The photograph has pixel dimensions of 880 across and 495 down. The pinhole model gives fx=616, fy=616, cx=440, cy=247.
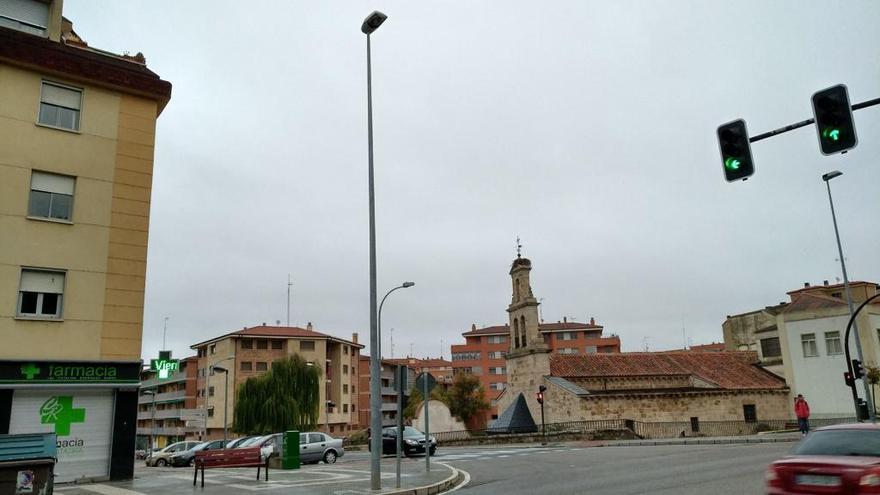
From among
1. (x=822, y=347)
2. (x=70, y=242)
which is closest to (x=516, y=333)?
(x=822, y=347)

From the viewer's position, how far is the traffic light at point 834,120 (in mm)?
8906

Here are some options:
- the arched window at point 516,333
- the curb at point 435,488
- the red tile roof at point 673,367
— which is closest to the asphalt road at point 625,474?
the curb at point 435,488

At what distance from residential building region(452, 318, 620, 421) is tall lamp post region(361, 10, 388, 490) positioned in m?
81.2

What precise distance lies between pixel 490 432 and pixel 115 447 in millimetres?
29115

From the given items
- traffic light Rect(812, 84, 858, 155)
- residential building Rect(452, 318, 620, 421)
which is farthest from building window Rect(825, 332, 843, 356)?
residential building Rect(452, 318, 620, 421)

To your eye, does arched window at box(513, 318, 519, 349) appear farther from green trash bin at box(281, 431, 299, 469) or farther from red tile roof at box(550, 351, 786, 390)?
green trash bin at box(281, 431, 299, 469)

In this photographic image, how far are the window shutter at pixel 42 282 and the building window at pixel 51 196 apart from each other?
1522mm

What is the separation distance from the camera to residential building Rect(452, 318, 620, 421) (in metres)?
93.9

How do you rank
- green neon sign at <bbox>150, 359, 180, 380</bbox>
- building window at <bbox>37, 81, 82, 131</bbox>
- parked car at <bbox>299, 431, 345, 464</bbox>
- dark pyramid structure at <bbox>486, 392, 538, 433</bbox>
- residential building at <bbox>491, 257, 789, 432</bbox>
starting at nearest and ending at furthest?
building window at <bbox>37, 81, 82, 131</bbox> < parked car at <bbox>299, 431, 345, 464</bbox> < green neon sign at <bbox>150, 359, 180, 380</bbox> < residential building at <bbox>491, 257, 789, 432</bbox> < dark pyramid structure at <bbox>486, 392, 538, 433</bbox>

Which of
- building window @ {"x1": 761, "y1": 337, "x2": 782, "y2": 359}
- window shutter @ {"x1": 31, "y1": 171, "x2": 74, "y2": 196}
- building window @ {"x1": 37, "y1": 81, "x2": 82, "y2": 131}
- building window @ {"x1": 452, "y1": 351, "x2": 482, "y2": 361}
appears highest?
building window @ {"x1": 37, "y1": 81, "x2": 82, "y2": 131}

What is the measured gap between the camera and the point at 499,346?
95312 mm

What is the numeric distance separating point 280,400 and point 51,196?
136ft

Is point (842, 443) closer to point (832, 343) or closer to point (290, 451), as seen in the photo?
point (290, 451)

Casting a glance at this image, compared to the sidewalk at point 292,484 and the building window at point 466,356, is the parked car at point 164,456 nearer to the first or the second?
the sidewalk at point 292,484
